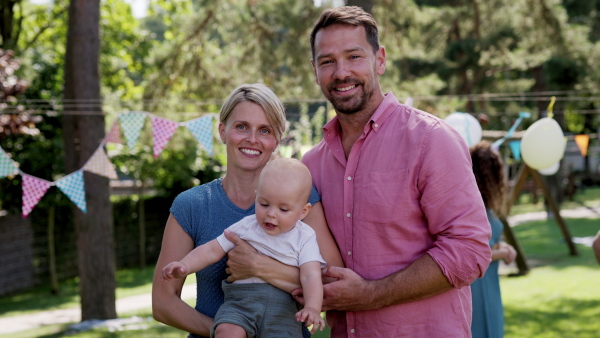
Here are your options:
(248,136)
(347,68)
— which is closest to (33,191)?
(248,136)

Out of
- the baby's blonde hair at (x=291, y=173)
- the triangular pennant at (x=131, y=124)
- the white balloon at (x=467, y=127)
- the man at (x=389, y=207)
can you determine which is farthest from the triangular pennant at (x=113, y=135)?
the baby's blonde hair at (x=291, y=173)

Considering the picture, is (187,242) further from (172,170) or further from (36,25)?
(36,25)

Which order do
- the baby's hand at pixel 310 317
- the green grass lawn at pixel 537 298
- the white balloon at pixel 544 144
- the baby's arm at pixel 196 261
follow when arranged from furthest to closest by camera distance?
the white balloon at pixel 544 144, the green grass lawn at pixel 537 298, the baby's arm at pixel 196 261, the baby's hand at pixel 310 317

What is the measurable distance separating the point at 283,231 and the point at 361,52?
28.9 inches

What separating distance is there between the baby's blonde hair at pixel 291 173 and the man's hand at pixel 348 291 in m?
0.30

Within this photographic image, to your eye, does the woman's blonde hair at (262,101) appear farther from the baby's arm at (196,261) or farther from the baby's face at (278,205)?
A: the baby's arm at (196,261)

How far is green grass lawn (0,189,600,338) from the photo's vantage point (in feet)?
25.5

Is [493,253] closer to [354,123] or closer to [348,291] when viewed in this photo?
[354,123]

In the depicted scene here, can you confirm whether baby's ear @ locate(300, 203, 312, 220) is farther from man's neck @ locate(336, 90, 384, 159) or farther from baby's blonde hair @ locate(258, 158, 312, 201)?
man's neck @ locate(336, 90, 384, 159)

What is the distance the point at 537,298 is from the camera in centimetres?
934

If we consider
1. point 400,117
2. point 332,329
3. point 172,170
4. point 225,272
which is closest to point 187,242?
point 225,272

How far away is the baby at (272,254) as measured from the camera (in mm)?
2318

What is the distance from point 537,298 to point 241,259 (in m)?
7.98

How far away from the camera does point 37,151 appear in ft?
45.7
